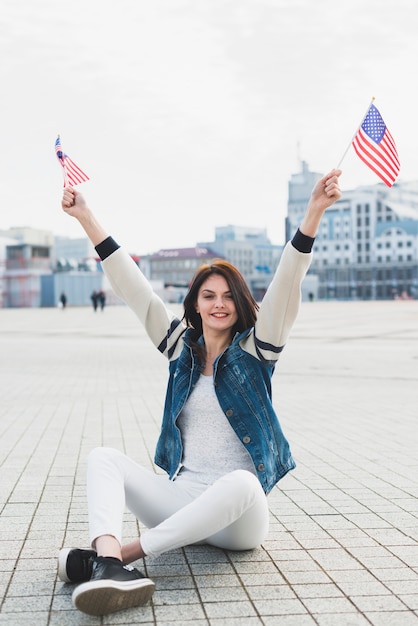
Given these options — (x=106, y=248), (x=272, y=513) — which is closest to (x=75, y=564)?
(x=106, y=248)

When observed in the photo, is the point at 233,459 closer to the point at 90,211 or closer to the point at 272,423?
the point at 272,423

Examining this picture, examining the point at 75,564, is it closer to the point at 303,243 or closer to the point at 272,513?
the point at 303,243

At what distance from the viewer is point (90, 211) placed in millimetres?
3762

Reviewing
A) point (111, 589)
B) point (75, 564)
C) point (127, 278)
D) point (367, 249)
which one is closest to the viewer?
point (111, 589)

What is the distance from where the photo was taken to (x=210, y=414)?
3.56 m

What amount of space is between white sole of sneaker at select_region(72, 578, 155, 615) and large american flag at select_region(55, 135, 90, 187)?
2.20m

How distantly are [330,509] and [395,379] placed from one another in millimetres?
8274

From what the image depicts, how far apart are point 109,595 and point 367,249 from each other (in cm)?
13933

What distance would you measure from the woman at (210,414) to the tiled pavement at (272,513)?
211mm

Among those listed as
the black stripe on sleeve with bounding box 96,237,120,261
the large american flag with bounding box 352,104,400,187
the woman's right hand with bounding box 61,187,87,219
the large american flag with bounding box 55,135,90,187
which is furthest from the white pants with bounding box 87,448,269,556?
the large american flag with bounding box 352,104,400,187

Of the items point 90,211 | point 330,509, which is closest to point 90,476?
point 90,211

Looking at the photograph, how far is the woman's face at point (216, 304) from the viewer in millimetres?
3617

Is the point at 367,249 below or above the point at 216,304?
above

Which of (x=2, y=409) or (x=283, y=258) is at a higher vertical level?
(x=283, y=258)
